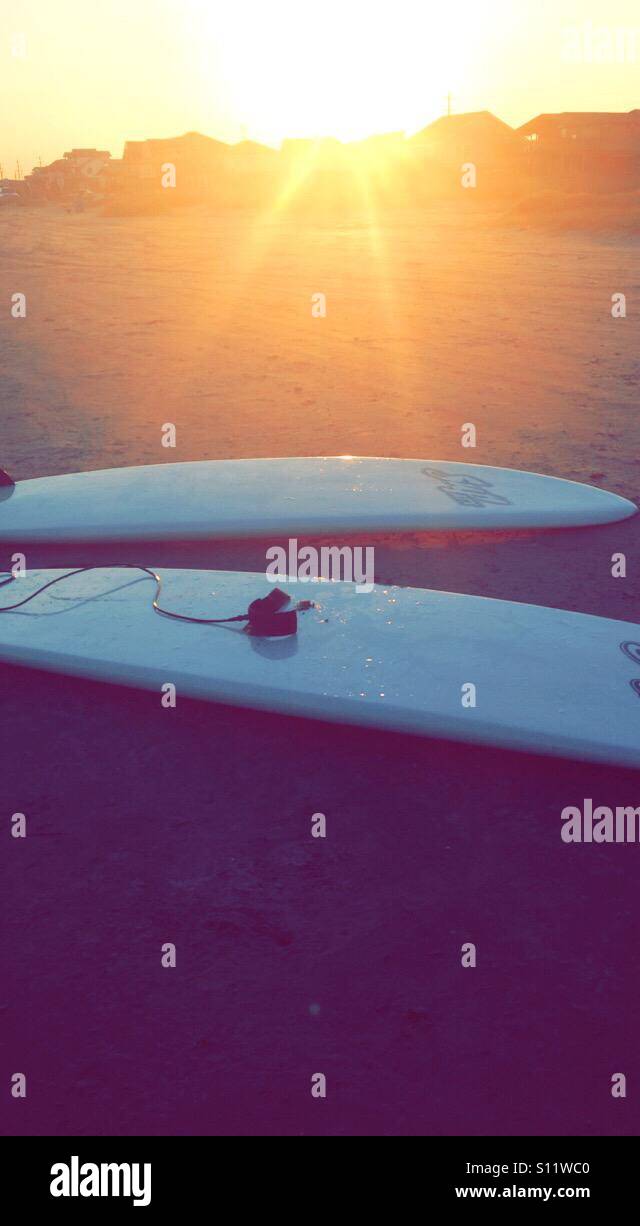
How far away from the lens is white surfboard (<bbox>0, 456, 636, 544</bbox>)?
4.47 m

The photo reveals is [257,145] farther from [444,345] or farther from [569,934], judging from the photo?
[569,934]

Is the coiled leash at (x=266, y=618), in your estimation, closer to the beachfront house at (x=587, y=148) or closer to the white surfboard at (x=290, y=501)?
the white surfboard at (x=290, y=501)

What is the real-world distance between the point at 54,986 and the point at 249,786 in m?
0.83

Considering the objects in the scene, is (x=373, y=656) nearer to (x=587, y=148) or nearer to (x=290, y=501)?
(x=290, y=501)

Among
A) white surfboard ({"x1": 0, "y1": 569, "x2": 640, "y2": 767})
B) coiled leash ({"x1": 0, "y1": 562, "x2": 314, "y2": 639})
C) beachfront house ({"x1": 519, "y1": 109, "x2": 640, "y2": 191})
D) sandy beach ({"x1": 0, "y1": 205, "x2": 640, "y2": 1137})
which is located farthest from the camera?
beachfront house ({"x1": 519, "y1": 109, "x2": 640, "y2": 191})

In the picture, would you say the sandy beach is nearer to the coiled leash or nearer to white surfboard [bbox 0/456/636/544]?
white surfboard [bbox 0/456/636/544]

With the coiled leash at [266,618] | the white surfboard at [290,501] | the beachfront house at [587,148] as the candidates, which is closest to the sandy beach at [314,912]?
the white surfboard at [290,501]

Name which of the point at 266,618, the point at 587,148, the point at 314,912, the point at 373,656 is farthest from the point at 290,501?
the point at 587,148

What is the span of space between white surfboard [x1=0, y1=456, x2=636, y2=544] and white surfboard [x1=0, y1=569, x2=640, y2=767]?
0.71 meters

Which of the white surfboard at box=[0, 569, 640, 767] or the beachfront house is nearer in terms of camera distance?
the white surfboard at box=[0, 569, 640, 767]

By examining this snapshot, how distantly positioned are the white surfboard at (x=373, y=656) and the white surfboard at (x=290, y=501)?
27.8 inches

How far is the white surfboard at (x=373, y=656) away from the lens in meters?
2.82

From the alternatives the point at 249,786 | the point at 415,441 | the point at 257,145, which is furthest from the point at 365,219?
the point at 257,145

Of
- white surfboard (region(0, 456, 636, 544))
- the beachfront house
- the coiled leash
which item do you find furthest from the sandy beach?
the beachfront house
